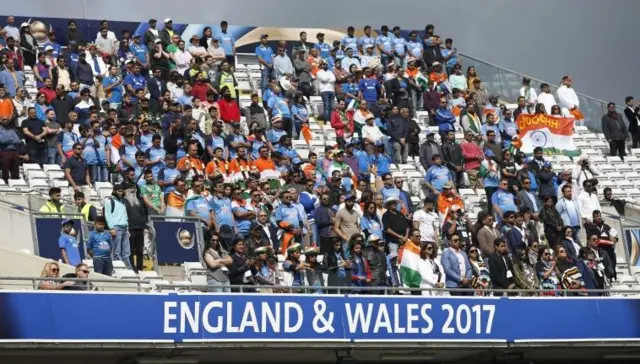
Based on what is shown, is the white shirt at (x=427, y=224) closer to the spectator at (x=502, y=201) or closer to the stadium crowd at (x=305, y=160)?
the stadium crowd at (x=305, y=160)

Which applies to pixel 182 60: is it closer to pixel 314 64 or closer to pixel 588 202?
pixel 314 64

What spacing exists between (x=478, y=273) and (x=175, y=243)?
4.17 m

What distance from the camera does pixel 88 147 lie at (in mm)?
24375

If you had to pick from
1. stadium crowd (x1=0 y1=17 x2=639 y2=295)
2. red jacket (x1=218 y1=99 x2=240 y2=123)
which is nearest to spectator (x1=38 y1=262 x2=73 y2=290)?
stadium crowd (x1=0 y1=17 x2=639 y2=295)

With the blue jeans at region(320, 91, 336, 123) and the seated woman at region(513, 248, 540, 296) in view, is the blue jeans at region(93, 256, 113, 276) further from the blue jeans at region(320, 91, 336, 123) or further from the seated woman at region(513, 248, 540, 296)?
the blue jeans at region(320, 91, 336, 123)

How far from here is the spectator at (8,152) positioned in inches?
945

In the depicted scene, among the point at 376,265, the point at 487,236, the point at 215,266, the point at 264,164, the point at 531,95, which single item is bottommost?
the point at 376,265

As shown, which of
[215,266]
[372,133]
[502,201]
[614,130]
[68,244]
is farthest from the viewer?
[614,130]

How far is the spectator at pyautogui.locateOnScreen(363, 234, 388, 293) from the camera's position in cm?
2220

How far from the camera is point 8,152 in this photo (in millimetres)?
24078

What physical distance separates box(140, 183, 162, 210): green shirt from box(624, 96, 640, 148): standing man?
12302 millimetres

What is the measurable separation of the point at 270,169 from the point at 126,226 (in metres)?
4.26

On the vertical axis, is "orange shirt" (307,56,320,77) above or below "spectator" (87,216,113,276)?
above

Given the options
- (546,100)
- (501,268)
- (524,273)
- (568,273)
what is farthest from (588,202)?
(546,100)
